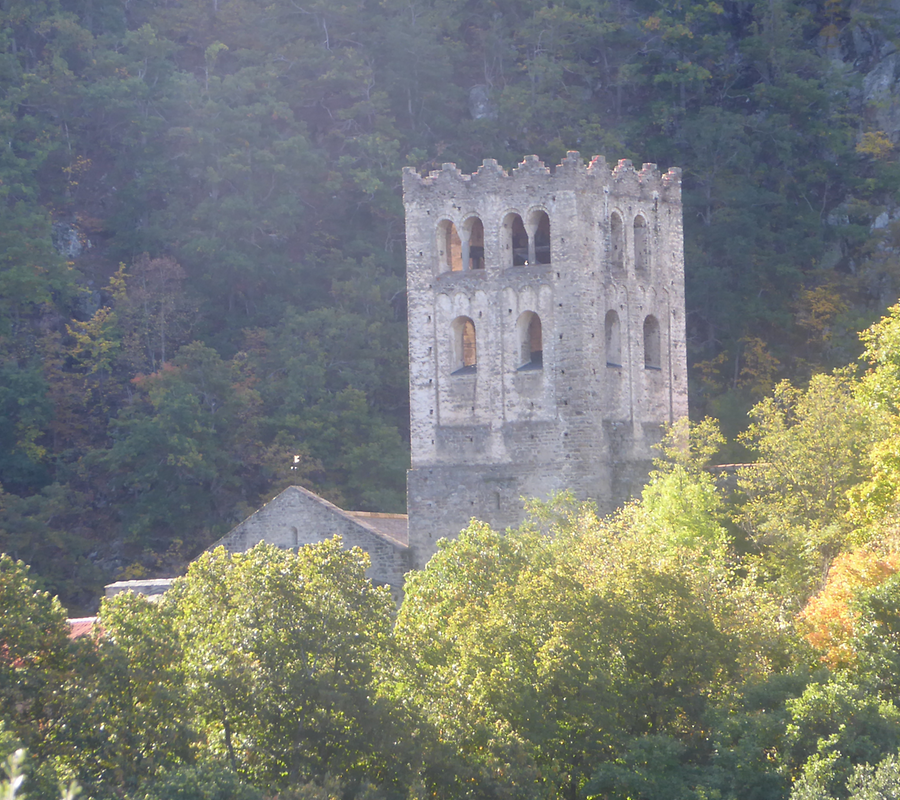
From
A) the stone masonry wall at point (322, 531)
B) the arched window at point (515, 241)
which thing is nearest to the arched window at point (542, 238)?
the arched window at point (515, 241)

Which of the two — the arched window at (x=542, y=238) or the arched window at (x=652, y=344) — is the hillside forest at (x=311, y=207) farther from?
the arched window at (x=542, y=238)

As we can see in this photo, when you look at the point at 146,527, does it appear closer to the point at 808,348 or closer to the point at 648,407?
the point at 648,407

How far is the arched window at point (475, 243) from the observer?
3962 cm

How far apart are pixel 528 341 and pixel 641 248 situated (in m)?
4.01

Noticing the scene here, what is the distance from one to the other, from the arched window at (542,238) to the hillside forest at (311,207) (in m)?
13.9

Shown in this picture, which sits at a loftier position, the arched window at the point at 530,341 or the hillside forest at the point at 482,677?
the arched window at the point at 530,341

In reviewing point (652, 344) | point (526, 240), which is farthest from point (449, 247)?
point (652, 344)

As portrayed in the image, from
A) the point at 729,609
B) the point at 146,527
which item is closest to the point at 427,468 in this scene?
the point at 729,609

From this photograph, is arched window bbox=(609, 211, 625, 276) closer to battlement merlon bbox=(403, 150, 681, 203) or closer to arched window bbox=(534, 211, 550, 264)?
battlement merlon bbox=(403, 150, 681, 203)

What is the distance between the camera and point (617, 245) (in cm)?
3962

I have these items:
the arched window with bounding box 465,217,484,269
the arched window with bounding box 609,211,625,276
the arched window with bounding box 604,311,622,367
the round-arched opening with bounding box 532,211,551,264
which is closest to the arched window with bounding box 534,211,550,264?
the round-arched opening with bounding box 532,211,551,264

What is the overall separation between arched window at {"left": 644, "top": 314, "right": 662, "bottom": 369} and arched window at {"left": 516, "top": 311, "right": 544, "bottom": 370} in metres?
2.96

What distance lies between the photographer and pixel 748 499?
37.4m

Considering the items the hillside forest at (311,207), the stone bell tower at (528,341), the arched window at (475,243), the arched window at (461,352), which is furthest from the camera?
the hillside forest at (311,207)
